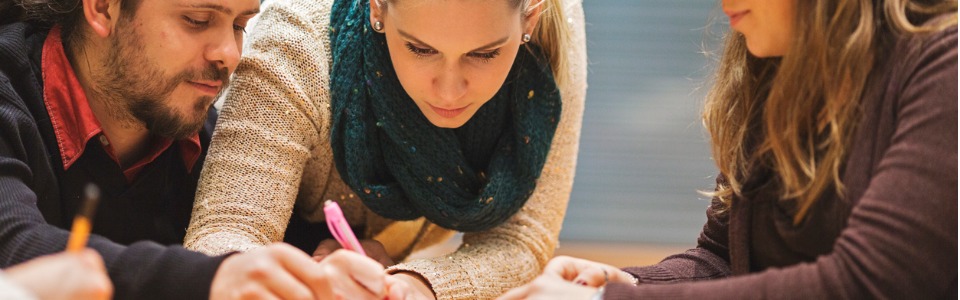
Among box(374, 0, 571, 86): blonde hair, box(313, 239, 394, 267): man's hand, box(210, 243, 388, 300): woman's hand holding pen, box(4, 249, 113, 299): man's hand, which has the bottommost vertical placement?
box(313, 239, 394, 267): man's hand

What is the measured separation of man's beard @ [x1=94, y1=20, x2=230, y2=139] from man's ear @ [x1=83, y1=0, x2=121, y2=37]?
0.01 m

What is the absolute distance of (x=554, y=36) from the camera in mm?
1632

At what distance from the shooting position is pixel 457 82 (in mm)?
1430

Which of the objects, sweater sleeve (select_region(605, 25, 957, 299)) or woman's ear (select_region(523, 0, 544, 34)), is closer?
sweater sleeve (select_region(605, 25, 957, 299))

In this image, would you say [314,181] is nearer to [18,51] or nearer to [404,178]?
[404,178]

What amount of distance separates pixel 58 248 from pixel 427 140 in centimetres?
67

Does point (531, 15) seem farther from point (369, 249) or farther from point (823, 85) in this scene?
point (823, 85)

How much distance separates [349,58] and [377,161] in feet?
0.60

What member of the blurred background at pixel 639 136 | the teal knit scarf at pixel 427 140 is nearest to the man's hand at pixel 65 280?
the teal knit scarf at pixel 427 140

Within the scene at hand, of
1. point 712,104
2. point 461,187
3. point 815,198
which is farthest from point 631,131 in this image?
point 815,198

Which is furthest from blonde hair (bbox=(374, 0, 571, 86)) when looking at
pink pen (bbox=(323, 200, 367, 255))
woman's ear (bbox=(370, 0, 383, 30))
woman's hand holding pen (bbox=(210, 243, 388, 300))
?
woman's hand holding pen (bbox=(210, 243, 388, 300))

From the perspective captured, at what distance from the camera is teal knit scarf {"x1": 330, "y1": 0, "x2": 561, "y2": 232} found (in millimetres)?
1564

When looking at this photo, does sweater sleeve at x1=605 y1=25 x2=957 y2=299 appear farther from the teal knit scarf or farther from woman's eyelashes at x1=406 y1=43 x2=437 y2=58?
the teal knit scarf

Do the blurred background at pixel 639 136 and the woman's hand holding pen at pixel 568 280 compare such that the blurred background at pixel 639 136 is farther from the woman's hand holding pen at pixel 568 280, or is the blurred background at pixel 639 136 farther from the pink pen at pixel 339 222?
the pink pen at pixel 339 222
